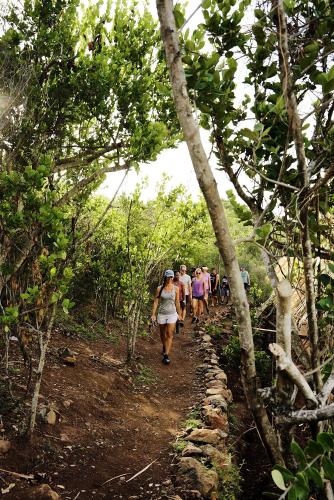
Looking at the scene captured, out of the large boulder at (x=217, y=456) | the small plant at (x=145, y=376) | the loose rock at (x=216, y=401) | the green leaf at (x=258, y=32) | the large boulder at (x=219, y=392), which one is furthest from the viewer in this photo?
the small plant at (x=145, y=376)

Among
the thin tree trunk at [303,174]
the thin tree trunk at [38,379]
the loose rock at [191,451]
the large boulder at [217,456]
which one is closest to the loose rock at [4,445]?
the thin tree trunk at [38,379]

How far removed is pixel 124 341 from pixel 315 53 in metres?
8.30

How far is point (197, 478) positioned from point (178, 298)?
6384 mm

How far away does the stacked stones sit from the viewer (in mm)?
3367

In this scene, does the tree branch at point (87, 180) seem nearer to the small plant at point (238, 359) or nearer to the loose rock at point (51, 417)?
the loose rock at point (51, 417)

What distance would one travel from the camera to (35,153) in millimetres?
5246

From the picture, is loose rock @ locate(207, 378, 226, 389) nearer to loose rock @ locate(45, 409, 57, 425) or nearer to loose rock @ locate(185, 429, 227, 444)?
loose rock @ locate(185, 429, 227, 444)

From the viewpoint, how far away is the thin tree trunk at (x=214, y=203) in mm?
1887

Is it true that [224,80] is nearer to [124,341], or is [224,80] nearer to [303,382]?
[303,382]

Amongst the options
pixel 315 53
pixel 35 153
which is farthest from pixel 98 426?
pixel 315 53

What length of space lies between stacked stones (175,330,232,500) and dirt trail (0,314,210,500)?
234mm

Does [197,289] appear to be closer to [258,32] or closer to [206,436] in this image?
[206,436]

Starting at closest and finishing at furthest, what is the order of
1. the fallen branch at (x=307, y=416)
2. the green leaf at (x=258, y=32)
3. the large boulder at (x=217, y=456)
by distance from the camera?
the fallen branch at (x=307, y=416), the green leaf at (x=258, y=32), the large boulder at (x=217, y=456)

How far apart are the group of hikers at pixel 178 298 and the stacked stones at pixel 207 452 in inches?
61.8
